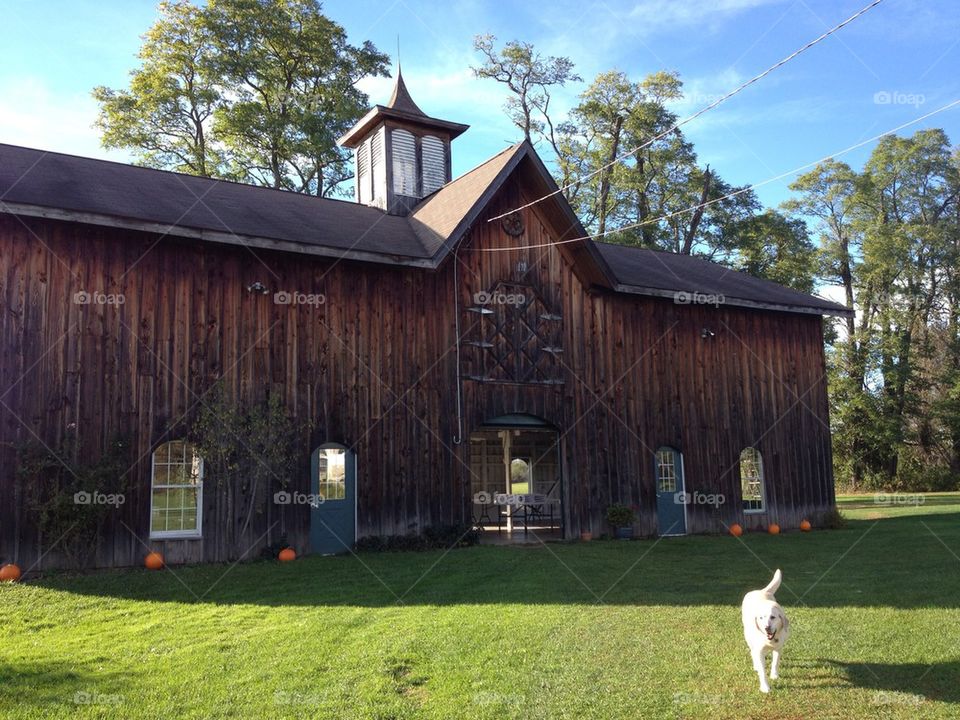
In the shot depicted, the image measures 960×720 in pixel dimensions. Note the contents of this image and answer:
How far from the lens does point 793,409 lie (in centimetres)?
2061

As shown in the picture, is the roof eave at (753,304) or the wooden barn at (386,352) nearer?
the wooden barn at (386,352)

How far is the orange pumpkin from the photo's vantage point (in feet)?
37.4

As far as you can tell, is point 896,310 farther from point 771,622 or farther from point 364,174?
point 771,622

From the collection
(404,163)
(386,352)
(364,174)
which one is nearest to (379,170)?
(404,163)

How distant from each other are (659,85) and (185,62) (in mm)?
19633

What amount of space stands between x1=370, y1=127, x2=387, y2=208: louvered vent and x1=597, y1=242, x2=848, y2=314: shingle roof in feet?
18.6

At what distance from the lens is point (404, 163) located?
19.9m

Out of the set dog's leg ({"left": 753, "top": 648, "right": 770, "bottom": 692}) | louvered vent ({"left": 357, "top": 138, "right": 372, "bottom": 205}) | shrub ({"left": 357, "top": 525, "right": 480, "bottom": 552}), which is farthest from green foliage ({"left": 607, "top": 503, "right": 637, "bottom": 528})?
dog's leg ({"left": 753, "top": 648, "right": 770, "bottom": 692})

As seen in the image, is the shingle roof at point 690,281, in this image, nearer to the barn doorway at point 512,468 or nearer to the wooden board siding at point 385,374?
the wooden board siding at point 385,374

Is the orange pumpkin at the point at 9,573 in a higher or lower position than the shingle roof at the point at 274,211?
lower

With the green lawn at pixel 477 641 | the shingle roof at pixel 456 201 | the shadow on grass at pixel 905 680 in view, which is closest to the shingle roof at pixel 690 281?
the shingle roof at pixel 456 201

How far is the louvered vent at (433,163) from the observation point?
20156mm

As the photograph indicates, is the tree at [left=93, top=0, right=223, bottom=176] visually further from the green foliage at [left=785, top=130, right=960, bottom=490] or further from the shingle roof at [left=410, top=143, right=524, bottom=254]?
the green foliage at [left=785, top=130, right=960, bottom=490]

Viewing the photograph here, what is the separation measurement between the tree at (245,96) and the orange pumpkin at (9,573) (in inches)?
732
